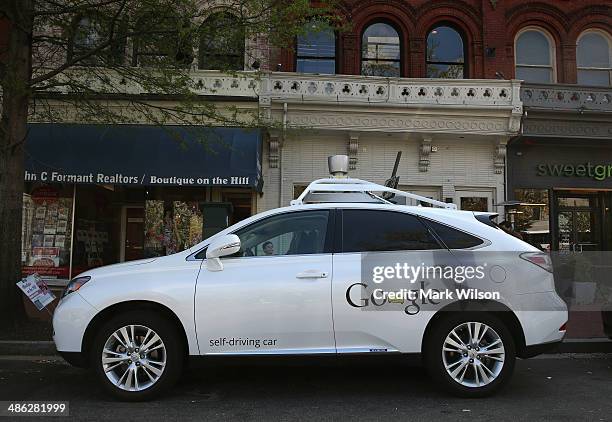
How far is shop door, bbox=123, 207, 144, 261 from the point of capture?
1327 centimetres

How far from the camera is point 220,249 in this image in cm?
485

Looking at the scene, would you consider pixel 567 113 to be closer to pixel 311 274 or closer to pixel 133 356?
pixel 311 274

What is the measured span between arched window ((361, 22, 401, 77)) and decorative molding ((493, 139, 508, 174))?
3.24 m

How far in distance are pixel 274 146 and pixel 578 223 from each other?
816 cm

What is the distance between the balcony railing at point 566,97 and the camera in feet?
42.9

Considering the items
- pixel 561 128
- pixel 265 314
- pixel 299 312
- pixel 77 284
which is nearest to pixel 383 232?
pixel 299 312

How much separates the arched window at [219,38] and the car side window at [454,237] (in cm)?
477

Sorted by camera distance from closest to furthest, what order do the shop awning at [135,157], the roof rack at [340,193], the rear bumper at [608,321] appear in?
the roof rack at [340,193], the rear bumper at [608,321], the shop awning at [135,157]

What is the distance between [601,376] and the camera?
19.6ft

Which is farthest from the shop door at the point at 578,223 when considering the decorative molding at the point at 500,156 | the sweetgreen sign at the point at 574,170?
the decorative molding at the point at 500,156

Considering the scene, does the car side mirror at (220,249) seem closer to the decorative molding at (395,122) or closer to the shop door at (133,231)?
the decorative molding at (395,122)

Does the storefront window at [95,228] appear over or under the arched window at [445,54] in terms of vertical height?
under

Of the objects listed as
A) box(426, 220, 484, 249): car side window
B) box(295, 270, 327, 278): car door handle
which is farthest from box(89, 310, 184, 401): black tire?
box(426, 220, 484, 249): car side window

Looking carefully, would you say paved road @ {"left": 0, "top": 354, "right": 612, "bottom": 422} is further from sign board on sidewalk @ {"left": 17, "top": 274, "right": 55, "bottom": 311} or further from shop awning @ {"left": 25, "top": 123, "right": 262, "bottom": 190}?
shop awning @ {"left": 25, "top": 123, "right": 262, "bottom": 190}
